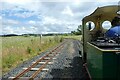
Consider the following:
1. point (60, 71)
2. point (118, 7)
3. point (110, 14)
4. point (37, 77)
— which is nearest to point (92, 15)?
point (110, 14)

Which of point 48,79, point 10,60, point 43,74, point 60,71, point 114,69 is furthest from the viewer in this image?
point 10,60

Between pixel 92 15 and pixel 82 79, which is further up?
pixel 92 15

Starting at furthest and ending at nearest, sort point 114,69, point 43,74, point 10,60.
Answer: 1. point 10,60
2. point 43,74
3. point 114,69

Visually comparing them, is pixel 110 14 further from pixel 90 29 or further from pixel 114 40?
pixel 114 40

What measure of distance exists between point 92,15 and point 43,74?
12.0ft

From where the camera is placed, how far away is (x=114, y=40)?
7.81 m

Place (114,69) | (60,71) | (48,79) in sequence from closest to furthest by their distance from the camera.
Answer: (114,69) → (48,79) → (60,71)

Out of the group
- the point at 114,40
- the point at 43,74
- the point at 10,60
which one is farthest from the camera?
the point at 10,60

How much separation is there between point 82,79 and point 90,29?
330cm

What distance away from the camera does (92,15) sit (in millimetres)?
11047

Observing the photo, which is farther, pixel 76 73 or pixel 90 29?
pixel 90 29

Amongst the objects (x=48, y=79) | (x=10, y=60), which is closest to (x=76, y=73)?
(x=48, y=79)

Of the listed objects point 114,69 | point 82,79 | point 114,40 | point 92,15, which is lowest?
point 82,79

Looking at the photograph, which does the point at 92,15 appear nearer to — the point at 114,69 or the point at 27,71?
the point at 27,71
